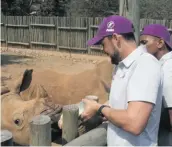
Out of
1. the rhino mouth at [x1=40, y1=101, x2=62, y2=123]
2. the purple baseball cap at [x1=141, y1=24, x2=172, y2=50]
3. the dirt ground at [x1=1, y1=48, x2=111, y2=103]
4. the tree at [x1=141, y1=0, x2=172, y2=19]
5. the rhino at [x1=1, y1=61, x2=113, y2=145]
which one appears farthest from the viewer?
the tree at [x1=141, y1=0, x2=172, y2=19]

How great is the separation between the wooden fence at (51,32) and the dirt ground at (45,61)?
42 cm

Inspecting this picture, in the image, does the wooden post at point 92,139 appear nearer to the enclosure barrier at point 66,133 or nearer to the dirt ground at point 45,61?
the enclosure barrier at point 66,133

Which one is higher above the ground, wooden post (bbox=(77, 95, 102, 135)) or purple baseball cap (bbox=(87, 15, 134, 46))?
purple baseball cap (bbox=(87, 15, 134, 46))

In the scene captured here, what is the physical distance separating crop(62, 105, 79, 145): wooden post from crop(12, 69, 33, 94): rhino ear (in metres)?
1.28

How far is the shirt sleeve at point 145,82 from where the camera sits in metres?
1.73

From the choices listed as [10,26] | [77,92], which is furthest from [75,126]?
[10,26]

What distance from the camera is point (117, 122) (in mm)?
1807

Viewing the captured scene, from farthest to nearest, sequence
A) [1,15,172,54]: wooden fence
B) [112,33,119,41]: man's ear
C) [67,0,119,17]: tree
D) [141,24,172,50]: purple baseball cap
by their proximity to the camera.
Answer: [67,0,119,17]: tree, [1,15,172,54]: wooden fence, [141,24,172,50]: purple baseball cap, [112,33,119,41]: man's ear

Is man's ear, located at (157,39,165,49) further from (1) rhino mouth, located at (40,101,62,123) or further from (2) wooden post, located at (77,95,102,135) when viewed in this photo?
(1) rhino mouth, located at (40,101,62,123)


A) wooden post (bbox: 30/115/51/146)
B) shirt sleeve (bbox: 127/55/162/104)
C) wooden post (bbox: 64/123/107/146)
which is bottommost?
wooden post (bbox: 64/123/107/146)

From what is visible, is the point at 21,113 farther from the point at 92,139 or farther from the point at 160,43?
the point at 160,43

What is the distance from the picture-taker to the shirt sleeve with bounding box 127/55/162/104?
1.73m

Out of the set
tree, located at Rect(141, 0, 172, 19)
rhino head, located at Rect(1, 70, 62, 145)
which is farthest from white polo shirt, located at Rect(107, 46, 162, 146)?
tree, located at Rect(141, 0, 172, 19)

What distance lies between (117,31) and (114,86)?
1.07 ft
